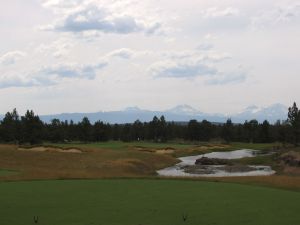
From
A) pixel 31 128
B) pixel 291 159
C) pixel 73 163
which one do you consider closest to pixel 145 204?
pixel 73 163

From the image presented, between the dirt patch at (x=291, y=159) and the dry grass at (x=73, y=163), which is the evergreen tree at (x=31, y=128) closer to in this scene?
the dry grass at (x=73, y=163)

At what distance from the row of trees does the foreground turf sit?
75546mm

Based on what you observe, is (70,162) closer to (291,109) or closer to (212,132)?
(291,109)

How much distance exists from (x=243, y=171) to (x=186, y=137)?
109m

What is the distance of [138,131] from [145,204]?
14765 centimetres

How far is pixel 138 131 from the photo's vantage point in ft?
559

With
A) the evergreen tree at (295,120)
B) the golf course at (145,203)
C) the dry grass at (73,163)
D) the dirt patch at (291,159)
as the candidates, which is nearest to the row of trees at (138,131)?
the evergreen tree at (295,120)

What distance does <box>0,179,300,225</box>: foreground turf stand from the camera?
63.4 feet

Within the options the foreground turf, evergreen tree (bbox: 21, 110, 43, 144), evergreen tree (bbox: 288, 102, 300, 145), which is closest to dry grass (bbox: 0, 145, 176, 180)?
the foreground turf

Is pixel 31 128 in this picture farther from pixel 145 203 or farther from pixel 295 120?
pixel 145 203

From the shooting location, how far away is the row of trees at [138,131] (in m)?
109

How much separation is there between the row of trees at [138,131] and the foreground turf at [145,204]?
75546 millimetres

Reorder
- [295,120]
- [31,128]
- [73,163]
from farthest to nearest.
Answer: [295,120]
[31,128]
[73,163]

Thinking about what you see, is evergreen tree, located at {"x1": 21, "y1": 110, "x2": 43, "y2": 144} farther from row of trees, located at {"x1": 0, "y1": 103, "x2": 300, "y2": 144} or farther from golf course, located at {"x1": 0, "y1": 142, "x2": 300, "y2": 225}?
golf course, located at {"x1": 0, "y1": 142, "x2": 300, "y2": 225}
